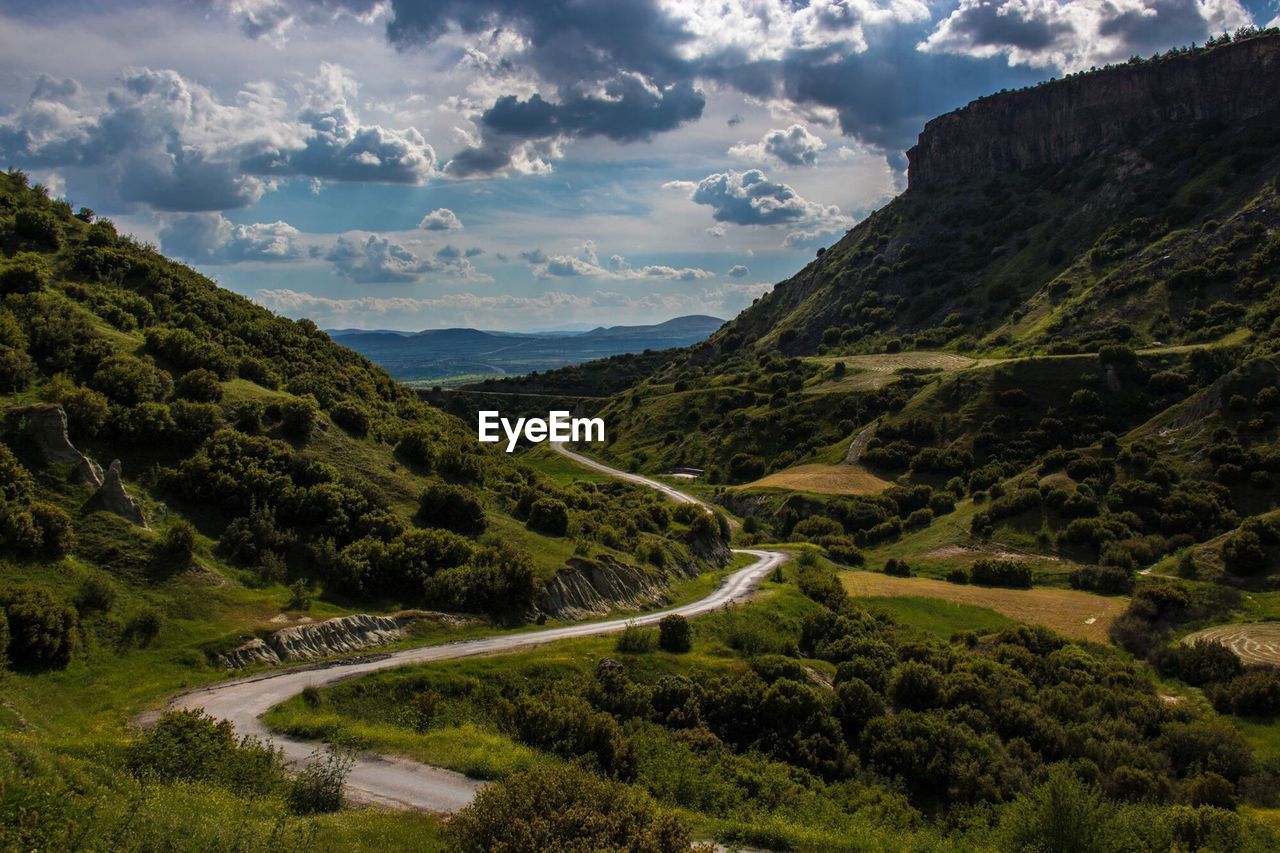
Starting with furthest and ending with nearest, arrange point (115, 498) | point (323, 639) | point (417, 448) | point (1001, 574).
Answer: point (1001, 574)
point (417, 448)
point (115, 498)
point (323, 639)

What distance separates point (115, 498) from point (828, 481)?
76.1m

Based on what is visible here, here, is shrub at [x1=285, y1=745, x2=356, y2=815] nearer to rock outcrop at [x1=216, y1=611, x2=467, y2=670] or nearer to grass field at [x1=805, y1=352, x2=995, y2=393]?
rock outcrop at [x1=216, y1=611, x2=467, y2=670]

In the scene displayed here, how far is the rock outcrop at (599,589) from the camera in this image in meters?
39.2

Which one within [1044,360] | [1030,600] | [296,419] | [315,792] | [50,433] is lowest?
[1030,600]

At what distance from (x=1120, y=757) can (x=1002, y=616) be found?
74.8ft

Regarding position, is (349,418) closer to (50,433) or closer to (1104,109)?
(50,433)

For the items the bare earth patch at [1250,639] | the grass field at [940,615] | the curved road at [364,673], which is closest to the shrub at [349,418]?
the curved road at [364,673]

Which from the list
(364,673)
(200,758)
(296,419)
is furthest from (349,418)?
(200,758)

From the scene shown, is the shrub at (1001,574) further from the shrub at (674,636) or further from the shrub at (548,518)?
the shrub at (674,636)

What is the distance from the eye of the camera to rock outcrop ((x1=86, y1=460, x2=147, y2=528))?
94.8 ft

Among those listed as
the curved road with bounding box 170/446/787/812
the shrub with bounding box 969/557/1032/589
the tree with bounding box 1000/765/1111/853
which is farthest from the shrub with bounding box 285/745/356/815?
the shrub with bounding box 969/557/1032/589

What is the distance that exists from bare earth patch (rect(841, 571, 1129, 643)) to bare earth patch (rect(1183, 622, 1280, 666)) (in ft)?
17.7

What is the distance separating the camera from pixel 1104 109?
16750 centimetres

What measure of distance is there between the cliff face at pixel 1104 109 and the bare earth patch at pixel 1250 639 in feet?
471
